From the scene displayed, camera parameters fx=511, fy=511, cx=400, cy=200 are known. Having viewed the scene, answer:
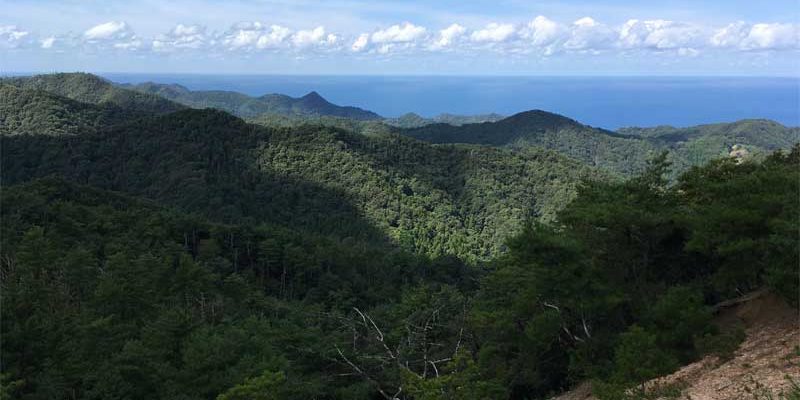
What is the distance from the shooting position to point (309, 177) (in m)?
88.1

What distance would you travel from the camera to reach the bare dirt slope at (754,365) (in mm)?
8484

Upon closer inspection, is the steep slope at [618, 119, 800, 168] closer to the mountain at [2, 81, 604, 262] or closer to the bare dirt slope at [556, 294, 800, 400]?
the mountain at [2, 81, 604, 262]

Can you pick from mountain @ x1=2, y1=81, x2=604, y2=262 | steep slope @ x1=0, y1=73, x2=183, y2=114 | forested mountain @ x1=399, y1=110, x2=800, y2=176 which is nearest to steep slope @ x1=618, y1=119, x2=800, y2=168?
forested mountain @ x1=399, y1=110, x2=800, y2=176

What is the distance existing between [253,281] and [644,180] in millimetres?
33516

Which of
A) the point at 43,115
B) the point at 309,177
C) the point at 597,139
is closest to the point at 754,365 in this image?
the point at 309,177

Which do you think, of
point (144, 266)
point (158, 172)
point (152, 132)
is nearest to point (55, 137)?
point (152, 132)

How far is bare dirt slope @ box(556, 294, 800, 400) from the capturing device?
8.48m

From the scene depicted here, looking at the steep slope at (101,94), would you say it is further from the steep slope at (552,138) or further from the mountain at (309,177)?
the mountain at (309,177)

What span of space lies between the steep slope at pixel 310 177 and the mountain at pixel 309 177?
203 millimetres

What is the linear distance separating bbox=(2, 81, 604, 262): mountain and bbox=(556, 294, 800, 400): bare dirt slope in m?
59.2

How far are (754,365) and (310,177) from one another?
82.0m

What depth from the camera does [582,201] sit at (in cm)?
1761

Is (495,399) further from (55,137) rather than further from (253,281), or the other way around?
(55,137)

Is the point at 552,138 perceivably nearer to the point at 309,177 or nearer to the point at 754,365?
the point at 309,177
